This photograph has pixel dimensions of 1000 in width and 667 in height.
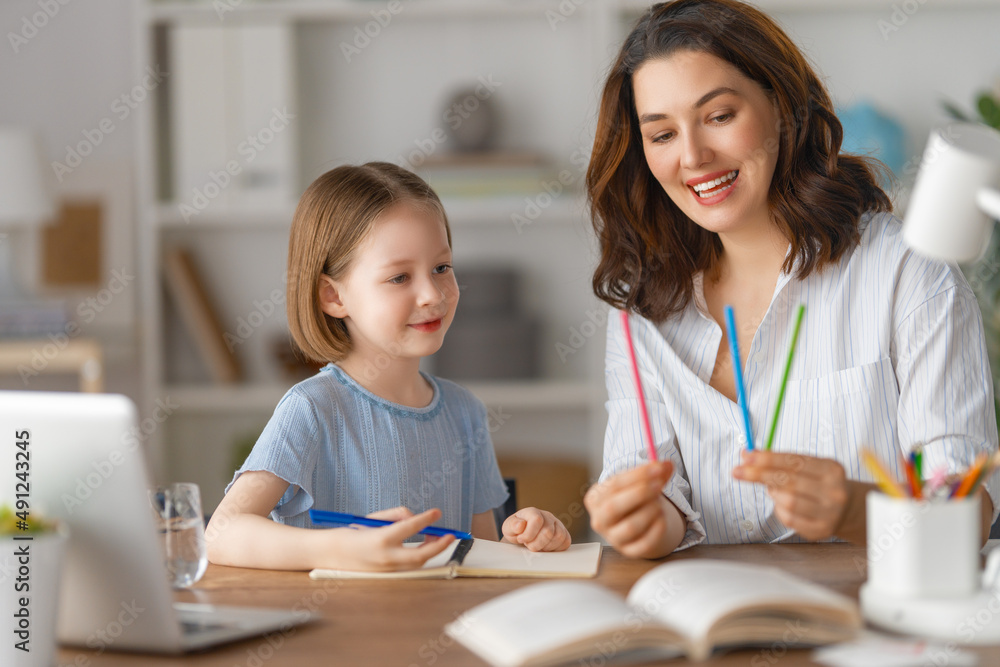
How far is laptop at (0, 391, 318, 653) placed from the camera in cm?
83

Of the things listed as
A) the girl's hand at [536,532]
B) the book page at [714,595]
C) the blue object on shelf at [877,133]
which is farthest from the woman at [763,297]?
the blue object on shelf at [877,133]

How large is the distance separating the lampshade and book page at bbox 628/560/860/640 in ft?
9.36

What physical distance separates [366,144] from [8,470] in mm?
2798

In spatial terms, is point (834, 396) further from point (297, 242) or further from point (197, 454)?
point (197, 454)

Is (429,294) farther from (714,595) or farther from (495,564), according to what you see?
(714,595)

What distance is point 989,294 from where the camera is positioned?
295 cm

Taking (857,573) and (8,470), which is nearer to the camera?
(8,470)

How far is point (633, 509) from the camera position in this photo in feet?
3.67

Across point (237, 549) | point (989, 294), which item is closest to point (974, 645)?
point (237, 549)
